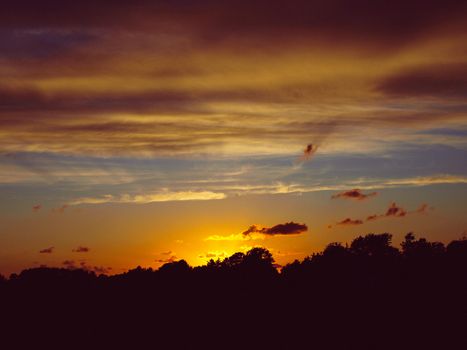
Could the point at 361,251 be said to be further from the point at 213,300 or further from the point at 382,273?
the point at 213,300

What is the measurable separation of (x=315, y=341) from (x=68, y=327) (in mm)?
37618

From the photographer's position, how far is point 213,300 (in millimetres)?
116562

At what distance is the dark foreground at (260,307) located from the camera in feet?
313

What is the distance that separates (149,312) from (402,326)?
3904 centimetres

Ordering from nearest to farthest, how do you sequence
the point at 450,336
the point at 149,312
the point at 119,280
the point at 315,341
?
1. the point at 450,336
2. the point at 315,341
3. the point at 149,312
4. the point at 119,280

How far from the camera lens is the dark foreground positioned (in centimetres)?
9544

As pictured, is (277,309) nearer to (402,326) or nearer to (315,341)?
(315,341)

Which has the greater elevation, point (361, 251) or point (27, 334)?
point (361, 251)

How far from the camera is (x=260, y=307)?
110m

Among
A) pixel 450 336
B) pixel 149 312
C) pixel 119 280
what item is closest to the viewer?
pixel 450 336

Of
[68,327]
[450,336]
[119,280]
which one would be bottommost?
[450,336]

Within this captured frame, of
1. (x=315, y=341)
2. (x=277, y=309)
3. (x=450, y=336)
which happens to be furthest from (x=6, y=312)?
(x=450, y=336)

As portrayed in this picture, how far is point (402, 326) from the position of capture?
9425 cm

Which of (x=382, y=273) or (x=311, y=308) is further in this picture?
(x=382, y=273)
